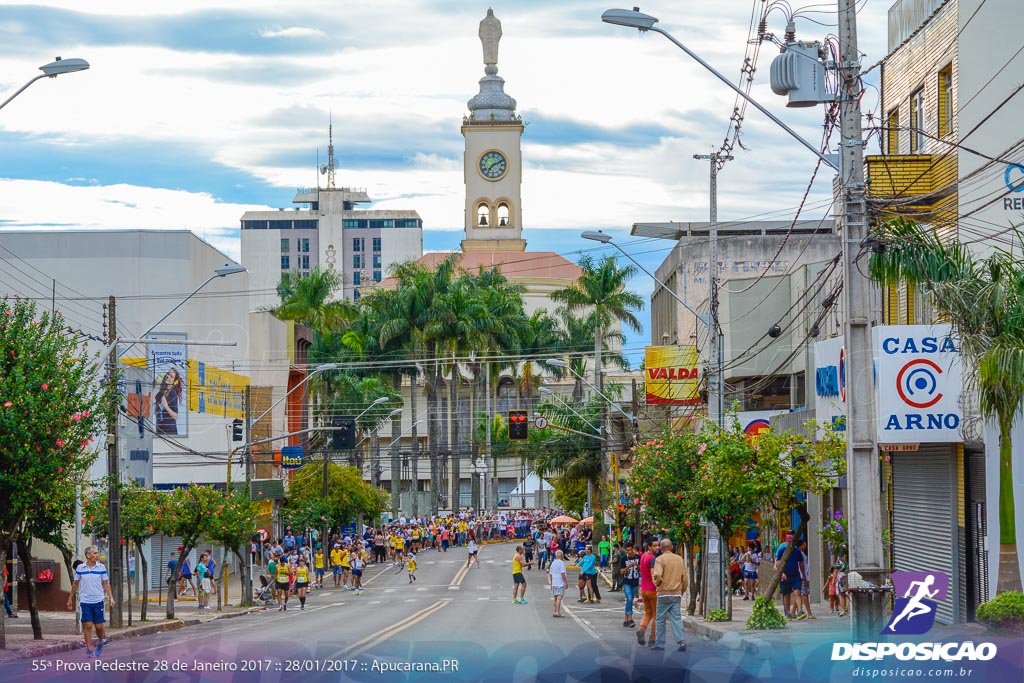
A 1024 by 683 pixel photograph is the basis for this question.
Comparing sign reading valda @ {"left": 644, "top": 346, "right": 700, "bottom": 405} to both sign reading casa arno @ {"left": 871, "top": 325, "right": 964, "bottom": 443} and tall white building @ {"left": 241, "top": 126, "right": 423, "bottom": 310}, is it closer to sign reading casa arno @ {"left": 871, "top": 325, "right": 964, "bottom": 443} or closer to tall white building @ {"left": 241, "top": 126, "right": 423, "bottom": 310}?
sign reading casa arno @ {"left": 871, "top": 325, "right": 964, "bottom": 443}

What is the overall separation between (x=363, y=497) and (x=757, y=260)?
897 inches

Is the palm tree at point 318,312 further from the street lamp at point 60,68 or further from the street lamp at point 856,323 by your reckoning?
the street lamp at point 856,323

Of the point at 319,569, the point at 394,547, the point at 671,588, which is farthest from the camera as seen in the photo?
the point at 394,547

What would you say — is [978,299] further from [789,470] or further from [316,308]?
[316,308]

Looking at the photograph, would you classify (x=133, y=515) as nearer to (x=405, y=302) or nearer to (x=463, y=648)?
(x=463, y=648)

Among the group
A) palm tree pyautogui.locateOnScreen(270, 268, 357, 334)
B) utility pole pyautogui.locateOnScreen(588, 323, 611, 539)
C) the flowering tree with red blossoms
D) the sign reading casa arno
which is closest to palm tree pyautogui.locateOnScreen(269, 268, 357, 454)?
palm tree pyautogui.locateOnScreen(270, 268, 357, 334)

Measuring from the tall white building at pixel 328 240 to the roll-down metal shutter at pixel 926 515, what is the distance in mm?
159804

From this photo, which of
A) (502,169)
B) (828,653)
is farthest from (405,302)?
(828,653)

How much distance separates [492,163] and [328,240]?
221ft

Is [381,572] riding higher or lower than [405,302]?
lower

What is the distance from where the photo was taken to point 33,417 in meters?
23.8

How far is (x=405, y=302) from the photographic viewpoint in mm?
83688

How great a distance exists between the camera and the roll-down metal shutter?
84.3 feet

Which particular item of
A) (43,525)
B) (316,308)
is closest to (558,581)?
(43,525)
